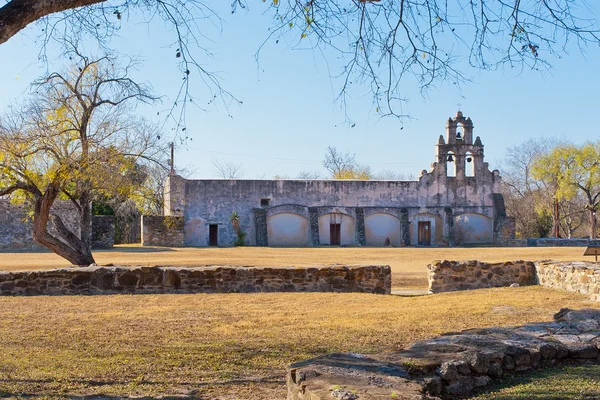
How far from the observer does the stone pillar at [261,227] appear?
3500cm

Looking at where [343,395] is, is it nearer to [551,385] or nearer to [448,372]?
[448,372]

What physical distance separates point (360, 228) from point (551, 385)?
31.3m

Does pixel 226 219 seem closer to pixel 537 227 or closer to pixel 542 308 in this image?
pixel 537 227

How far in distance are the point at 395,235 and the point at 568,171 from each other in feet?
44.1

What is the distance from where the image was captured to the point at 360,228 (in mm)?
35875

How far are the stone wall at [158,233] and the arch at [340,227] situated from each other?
770 cm

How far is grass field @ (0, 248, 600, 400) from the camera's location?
5.22 m

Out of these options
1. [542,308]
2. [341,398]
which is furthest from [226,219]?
[341,398]

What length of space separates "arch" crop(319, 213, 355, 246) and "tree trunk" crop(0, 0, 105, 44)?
3162cm

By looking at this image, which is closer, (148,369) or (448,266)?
(148,369)

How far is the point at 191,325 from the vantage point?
26.4ft

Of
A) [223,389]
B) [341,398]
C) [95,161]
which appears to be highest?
[95,161]

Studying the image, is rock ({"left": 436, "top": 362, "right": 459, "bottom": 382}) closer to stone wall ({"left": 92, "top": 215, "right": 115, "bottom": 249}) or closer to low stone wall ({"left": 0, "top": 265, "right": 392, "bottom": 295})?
low stone wall ({"left": 0, "top": 265, "right": 392, "bottom": 295})

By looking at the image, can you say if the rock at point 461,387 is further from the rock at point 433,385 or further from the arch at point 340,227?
the arch at point 340,227
